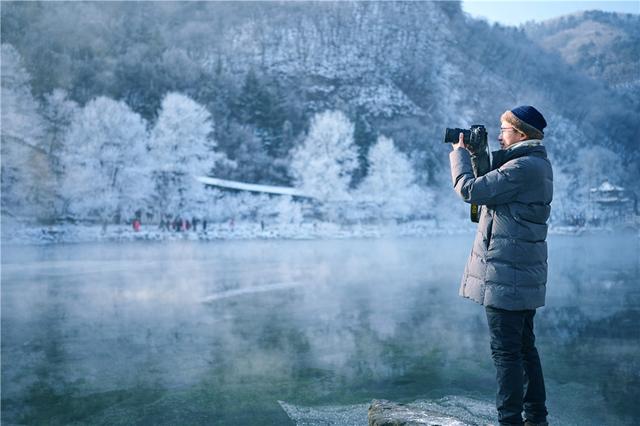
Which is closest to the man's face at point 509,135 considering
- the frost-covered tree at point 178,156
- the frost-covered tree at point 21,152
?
the frost-covered tree at point 21,152

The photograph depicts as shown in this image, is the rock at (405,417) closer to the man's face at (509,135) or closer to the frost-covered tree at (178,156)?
the man's face at (509,135)

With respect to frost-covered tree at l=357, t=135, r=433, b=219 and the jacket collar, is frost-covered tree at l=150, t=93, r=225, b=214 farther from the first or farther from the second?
the jacket collar

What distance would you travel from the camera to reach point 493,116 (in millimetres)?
62781

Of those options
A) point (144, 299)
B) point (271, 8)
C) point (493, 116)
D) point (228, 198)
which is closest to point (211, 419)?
point (144, 299)

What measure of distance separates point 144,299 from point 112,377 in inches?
193

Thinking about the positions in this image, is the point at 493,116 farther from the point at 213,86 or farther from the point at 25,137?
the point at 25,137

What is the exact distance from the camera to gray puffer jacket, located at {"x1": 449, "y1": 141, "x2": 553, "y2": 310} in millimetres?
3029

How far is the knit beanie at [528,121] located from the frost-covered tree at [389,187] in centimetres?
3515

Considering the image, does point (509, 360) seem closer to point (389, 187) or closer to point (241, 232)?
point (241, 232)

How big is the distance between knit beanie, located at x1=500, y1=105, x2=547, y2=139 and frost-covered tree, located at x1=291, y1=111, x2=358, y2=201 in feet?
110

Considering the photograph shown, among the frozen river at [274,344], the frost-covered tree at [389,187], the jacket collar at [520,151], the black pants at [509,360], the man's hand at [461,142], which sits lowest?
the frozen river at [274,344]

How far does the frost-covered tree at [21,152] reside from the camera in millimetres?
27484

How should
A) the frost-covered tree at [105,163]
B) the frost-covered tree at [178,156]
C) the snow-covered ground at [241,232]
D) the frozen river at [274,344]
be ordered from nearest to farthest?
the frozen river at [274,344] < the snow-covered ground at [241,232] < the frost-covered tree at [105,163] < the frost-covered tree at [178,156]

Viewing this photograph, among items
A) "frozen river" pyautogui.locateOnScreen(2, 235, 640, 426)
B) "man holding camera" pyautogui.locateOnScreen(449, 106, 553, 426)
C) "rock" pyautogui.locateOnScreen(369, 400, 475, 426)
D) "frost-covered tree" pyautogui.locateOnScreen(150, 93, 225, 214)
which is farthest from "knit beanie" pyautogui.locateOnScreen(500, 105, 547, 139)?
"frost-covered tree" pyautogui.locateOnScreen(150, 93, 225, 214)
